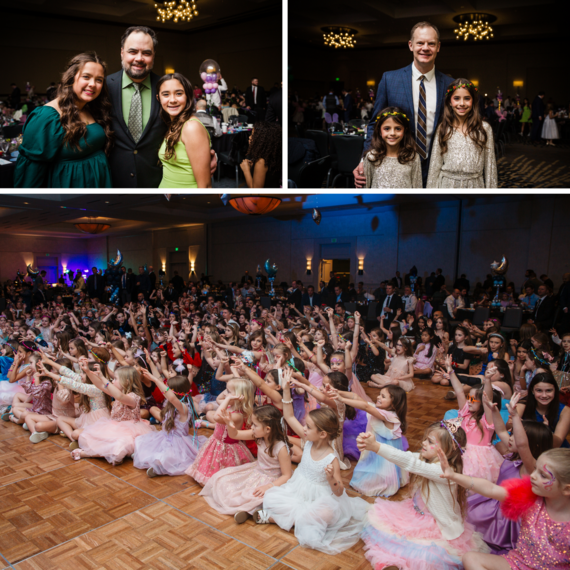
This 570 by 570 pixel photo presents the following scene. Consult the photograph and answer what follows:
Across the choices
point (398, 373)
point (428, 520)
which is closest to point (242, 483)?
point (428, 520)

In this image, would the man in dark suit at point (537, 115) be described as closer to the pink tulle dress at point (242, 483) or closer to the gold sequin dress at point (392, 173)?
the gold sequin dress at point (392, 173)

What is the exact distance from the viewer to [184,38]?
8.12ft

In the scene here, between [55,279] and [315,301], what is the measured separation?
3404mm

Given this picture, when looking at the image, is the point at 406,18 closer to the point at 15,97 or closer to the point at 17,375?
the point at 15,97

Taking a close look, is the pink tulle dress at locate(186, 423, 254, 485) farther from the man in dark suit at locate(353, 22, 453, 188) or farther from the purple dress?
the man in dark suit at locate(353, 22, 453, 188)

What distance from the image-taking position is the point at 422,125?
243cm

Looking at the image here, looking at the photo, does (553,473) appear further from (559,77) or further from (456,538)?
(559,77)

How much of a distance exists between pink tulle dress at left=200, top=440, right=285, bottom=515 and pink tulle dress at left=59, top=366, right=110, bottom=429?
1655mm

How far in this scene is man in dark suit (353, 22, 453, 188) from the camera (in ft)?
7.76

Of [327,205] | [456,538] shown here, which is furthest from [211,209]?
[456,538]

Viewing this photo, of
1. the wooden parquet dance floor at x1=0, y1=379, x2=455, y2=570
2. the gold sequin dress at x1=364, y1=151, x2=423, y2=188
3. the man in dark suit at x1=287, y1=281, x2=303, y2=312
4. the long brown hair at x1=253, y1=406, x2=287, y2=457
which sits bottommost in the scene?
the wooden parquet dance floor at x1=0, y1=379, x2=455, y2=570

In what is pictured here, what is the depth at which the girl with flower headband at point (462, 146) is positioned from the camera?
7.83ft

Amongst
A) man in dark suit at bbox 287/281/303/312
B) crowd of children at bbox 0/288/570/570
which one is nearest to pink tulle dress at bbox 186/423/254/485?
crowd of children at bbox 0/288/570/570

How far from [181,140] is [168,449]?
99.5 inches
